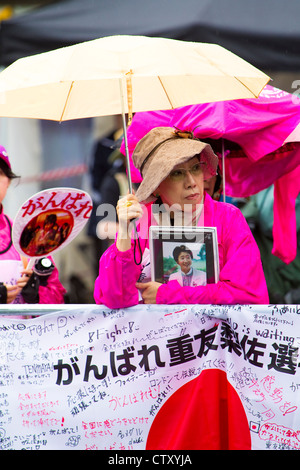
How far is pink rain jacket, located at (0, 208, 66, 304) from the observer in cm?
412

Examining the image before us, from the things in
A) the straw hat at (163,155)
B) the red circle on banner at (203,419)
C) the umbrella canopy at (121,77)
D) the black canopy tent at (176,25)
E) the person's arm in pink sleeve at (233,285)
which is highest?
the black canopy tent at (176,25)

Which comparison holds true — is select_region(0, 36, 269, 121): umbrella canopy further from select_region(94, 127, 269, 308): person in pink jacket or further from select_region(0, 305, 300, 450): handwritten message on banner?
select_region(0, 305, 300, 450): handwritten message on banner

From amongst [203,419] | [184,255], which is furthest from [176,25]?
[203,419]

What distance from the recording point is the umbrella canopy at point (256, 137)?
4078 millimetres

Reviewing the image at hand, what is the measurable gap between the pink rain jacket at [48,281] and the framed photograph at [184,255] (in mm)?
985

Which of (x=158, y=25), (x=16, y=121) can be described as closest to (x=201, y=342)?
(x=158, y=25)

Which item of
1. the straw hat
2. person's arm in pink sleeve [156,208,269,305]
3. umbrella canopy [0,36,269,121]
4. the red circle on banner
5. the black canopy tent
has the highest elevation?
the black canopy tent

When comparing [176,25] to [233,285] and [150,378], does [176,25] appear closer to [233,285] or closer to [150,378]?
[233,285]

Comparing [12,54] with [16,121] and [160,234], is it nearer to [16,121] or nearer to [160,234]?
[16,121]

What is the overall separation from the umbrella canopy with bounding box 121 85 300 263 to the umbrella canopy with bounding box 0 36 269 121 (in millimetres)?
315

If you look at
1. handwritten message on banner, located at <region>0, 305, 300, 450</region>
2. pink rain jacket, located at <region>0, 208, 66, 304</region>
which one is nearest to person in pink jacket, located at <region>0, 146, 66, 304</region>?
pink rain jacket, located at <region>0, 208, 66, 304</region>

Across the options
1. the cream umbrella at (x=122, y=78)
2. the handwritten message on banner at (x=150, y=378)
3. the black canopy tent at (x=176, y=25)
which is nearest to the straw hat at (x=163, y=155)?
the cream umbrella at (x=122, y=78)

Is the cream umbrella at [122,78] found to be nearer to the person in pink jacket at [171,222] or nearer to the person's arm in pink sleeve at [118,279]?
the person in pink jacket at [171,222]

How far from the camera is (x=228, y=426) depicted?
3.21 metres
